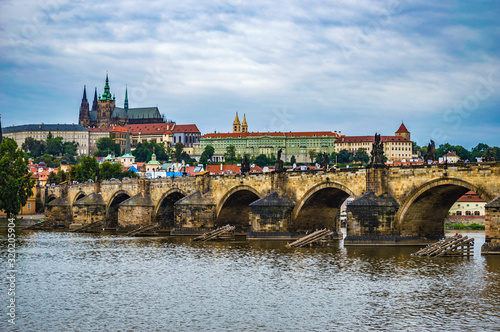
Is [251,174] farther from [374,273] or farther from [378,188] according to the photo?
[374,273]

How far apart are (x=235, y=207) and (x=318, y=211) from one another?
10763mm

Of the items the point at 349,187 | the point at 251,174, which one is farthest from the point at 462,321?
the point at 251,174

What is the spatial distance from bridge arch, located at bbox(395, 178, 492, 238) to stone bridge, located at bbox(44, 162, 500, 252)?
6cm

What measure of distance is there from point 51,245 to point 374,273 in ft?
97.2

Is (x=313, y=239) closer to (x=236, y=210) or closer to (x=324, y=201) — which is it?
(x=324, y=201)

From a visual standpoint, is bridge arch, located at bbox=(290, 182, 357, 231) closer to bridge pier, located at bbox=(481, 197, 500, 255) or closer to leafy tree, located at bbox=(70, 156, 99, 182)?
bridge pier, located at bbox=(481, 197, 500, 255)

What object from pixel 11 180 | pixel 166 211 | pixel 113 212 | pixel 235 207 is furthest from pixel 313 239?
pixel 11 180

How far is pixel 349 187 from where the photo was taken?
4656cm

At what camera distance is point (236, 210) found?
6122 cm

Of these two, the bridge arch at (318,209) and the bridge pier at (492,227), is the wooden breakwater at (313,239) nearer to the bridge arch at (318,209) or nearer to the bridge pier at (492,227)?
the bridge arch at (318,209)

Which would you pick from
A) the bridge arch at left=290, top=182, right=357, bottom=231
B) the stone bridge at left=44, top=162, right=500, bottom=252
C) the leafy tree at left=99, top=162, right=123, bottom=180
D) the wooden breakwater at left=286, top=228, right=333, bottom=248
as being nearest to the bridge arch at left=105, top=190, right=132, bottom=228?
the stone bridge at left=44, top=162, right=500, bottom=252

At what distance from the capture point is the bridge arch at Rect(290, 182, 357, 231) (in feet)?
164

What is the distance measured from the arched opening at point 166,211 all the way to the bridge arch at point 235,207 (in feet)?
27.9

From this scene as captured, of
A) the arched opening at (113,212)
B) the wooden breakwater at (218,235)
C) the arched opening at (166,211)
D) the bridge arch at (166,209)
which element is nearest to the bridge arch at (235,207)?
the wooden breakwater at (218,235)
